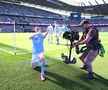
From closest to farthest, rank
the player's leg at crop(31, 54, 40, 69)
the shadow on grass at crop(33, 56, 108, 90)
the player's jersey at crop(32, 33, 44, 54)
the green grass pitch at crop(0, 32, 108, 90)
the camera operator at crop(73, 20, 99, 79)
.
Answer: the green grass pitch at crop(0, 32, 108, 90)
the shadow on grass at crop(33, 56, 108, 90)
the camera operator at crop(73, 20, 99, 79)
the player's jersey at crop(32, 33, 44, 54)
the player's leg at crop(31, 54, 40, 69)

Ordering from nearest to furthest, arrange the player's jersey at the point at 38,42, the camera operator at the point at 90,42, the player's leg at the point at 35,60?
1. the camera operator at the point at 90,42
2. the player's jersey at the point at 38,42
3. the player's leg at the point at 35,60

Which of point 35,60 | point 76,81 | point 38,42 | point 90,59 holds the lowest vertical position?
point 76,81

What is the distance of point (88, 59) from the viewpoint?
8352 mm

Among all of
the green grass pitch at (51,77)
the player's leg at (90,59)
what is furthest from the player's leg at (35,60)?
the player's leg at (90,59)

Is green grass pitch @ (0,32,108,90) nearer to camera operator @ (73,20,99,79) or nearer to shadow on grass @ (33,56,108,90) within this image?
shadow on grass @ (33,56,108,90)

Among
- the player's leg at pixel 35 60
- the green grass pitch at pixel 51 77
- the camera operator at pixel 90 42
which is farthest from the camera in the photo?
the player's leg at pixel 35 60

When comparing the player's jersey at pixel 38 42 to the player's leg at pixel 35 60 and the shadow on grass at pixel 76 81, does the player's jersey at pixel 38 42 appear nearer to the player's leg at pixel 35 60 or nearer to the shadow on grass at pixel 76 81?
the player's leg at pixel 35 60

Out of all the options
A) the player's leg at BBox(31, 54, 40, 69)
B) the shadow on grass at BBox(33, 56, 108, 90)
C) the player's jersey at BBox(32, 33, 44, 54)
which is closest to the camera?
the shadow on grass at BBox(33, 56, 108, 90)

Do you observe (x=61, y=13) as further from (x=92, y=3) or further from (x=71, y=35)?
(x=71, y=35)

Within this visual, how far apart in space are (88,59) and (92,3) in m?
66.5

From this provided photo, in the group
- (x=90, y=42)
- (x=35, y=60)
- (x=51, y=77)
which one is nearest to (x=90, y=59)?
(x=90, y=42)

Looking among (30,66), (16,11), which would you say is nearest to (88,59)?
(30,66)

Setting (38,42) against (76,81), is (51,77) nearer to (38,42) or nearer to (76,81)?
(76,81)

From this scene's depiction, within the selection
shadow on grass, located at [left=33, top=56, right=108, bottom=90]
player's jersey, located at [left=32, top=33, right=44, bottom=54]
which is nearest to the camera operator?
shadow on grass, located at [left=33, top=56, right=108, bottom=90]
